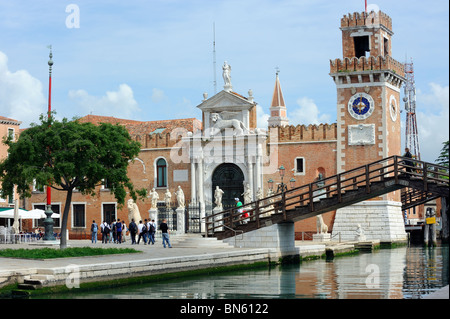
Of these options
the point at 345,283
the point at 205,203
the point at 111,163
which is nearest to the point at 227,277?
the point at 345,283

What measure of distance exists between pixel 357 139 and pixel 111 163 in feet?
55.2

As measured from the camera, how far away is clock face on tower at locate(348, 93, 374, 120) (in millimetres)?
39000

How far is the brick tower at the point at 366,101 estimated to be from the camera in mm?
38656

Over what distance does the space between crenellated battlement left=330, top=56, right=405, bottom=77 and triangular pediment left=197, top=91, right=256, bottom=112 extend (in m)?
4.74

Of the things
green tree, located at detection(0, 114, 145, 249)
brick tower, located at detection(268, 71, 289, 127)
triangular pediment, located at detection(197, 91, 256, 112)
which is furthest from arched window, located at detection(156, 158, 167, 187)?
brick tower, located at detection(268, 71, 289, 127)

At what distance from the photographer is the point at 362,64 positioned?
39.2 m

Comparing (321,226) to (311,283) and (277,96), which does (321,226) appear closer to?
(311,283)

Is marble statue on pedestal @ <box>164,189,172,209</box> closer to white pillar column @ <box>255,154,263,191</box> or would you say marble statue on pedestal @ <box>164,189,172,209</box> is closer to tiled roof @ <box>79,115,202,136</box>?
tiled roof @ <box>79,115,202,136</box>

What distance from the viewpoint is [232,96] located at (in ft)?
134

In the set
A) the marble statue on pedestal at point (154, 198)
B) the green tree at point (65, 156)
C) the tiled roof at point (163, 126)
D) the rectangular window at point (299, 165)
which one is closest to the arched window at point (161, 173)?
the tiled roof at point (163, 126)

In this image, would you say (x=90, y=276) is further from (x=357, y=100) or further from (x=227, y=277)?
(x=357, y=100)

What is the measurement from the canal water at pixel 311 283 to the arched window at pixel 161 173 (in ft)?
57.1

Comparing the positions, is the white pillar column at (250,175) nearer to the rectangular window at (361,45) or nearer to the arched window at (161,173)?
the arched window at (161,173)
